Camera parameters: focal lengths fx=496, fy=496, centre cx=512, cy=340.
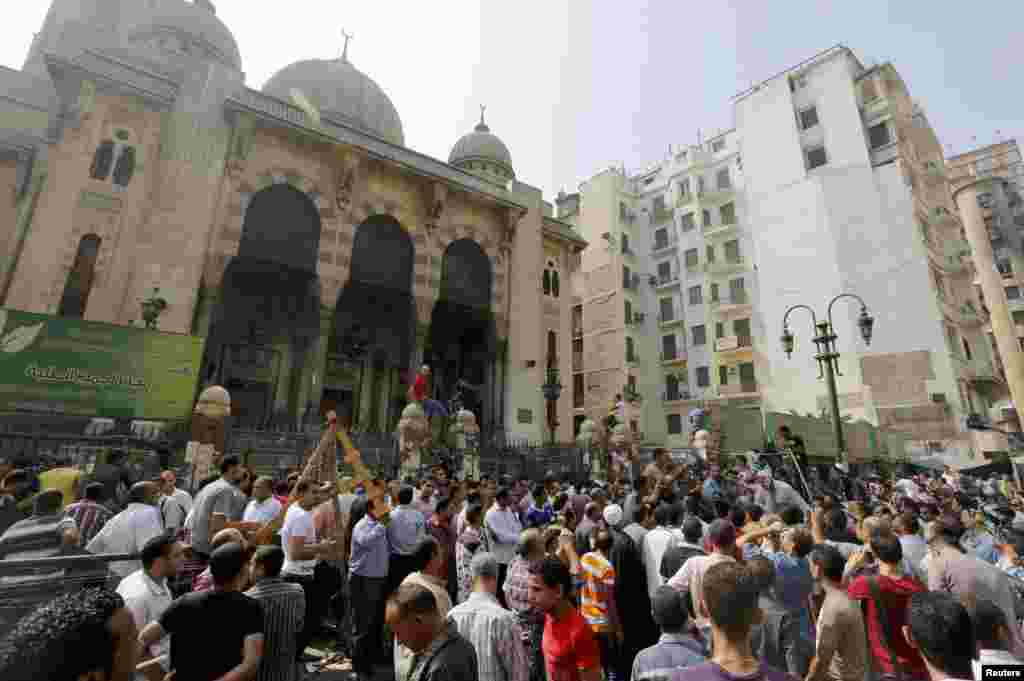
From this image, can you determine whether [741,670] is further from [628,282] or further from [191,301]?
[628,282]

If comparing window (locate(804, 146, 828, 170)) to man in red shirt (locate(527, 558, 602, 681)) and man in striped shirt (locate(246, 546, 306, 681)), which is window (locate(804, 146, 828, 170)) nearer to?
man in red shirt (locate(527, 558, 602, 681))

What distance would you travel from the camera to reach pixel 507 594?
12.8 ft

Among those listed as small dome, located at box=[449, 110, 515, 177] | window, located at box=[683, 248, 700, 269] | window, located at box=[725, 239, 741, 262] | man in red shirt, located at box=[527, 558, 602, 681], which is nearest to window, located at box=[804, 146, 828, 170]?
window, located at box=[725, 239, 741, 262]

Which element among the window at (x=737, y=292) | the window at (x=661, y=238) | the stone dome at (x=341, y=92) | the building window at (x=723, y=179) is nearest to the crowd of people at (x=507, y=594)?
the stone dome at (x=341, y=92)

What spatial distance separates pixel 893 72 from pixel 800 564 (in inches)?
1349

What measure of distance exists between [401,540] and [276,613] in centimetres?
233

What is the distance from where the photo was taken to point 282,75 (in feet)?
88.0

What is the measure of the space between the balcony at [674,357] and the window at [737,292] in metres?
4.48

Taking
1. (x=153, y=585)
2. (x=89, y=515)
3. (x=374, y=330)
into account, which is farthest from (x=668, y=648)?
(x=374, y=330)

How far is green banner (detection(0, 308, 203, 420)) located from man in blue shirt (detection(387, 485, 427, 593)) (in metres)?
9.26

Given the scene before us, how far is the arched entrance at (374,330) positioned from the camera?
64.3 feet

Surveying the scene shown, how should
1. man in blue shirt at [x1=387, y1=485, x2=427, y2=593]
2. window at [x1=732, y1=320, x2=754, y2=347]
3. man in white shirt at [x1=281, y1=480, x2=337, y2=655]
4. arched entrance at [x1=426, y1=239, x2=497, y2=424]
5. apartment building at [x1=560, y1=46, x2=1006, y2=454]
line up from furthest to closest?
window at [x1=732, y1=320, x2=754, y2=347] < apartment building at [x1=560, y1=46, x2=1006, y2=454] < arched entrance at [x1=426, y1=239, x2=497, y2=424] < man in blue shirt at [x1=387, y1=485, x2=427, y2=593] < man in white shirt at [x1=281, y1=480, x2=337, y2=655]

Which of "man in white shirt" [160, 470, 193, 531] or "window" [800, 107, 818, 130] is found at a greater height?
"window" [800, 107, 818, 130]

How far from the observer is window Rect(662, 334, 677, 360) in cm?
3331
